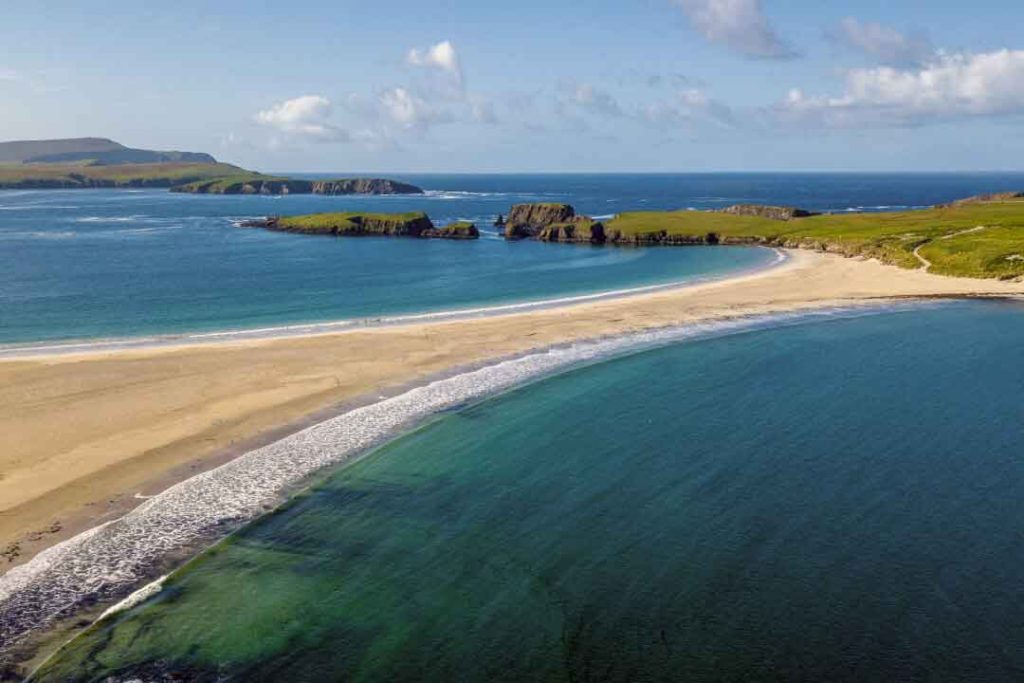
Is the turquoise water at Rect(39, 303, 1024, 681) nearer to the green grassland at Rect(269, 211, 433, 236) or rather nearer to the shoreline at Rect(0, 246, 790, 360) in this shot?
the shoreline at Rect(0, 246, 790, 360)

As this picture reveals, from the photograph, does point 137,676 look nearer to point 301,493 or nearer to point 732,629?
point 301,493

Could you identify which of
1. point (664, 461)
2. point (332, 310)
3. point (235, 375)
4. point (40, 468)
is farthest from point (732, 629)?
point (332, 310)

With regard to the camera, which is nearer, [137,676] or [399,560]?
→ [137,676]

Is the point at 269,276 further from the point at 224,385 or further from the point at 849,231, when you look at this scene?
the point at 849,231

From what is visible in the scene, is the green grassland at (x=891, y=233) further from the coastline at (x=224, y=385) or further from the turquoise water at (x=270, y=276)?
the coastline at (x=224, y=385)

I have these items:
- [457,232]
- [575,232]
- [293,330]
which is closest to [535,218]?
[575,232]

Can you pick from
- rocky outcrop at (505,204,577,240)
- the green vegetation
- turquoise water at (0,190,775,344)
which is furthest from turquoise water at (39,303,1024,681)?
rocky outcrop at (505,204,577,240)

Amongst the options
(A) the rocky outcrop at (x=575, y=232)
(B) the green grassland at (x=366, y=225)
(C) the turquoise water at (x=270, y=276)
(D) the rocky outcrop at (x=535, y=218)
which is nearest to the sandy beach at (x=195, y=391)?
(C) the turquoise water at (x=270, y=276)
